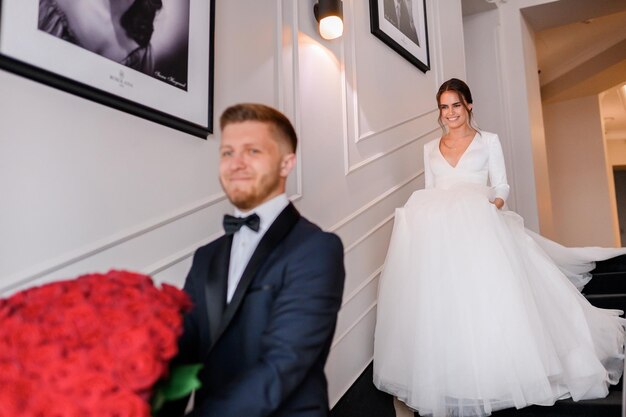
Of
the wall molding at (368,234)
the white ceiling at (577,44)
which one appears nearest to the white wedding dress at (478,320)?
the wall molding at (368,234)

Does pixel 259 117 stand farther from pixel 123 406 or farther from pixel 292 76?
pixel 292 76

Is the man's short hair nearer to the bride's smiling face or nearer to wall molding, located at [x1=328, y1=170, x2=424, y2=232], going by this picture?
wall molding, located at [x1=328, y1=170, x2=424, y2=232]

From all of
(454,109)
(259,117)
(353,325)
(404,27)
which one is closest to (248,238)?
(259,117)

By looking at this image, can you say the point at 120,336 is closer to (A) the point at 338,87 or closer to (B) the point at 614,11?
(A) the point at 338,87

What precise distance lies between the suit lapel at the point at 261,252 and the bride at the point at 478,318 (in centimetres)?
158

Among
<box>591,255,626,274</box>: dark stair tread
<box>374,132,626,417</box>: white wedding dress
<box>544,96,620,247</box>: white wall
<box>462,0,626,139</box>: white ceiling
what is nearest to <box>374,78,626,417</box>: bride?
<box>374,132,626,417</box>: white wedding dress

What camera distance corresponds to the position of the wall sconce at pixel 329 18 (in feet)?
10.2

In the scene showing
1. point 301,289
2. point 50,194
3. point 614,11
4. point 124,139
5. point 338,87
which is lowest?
point 301,289

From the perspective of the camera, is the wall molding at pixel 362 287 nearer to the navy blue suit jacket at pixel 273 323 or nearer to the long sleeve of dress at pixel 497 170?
the long sleeve of dress at pixel 497 170

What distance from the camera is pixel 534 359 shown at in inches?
103

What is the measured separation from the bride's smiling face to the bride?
0.30 metres

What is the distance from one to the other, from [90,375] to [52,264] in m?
0.94

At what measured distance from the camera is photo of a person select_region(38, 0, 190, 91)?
1.78 metres

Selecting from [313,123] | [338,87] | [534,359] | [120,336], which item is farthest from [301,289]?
[338,87]
